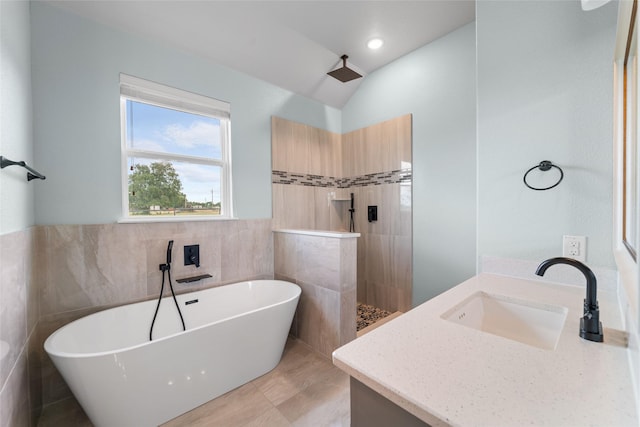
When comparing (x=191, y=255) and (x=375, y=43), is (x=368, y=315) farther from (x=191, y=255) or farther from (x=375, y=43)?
(x=375, y=43)

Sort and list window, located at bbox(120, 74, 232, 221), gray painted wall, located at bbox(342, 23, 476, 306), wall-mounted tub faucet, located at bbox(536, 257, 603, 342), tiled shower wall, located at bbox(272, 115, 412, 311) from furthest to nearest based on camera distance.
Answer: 1. tiled shower wall, located at bbox(272, 115, 412, 311)
2. gray painted wall, located at bbox(342, 23, 476, 306)
3. window, located at bbox(120, 74, 232, 221)
4. wall-mounted tub faucet, located at bbox(536, 257, 603, 342)

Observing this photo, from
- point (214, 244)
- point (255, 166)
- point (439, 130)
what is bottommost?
point (214, 244)

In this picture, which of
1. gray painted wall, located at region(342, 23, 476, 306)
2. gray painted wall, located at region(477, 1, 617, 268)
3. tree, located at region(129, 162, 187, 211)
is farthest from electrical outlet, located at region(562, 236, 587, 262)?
tree, located at region(129, 162, 187, 211)

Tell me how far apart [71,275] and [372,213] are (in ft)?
9.37

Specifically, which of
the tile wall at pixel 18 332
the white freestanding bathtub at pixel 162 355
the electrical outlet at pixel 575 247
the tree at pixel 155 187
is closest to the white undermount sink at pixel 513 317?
the electrical outlet at pixel 575 247

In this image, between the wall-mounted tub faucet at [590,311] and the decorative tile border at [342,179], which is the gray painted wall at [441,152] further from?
the wall-mounted tub faucet at [590,311]

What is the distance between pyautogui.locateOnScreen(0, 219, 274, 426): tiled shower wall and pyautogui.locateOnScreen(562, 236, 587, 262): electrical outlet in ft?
Result: 8.10

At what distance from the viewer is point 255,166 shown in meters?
2.82

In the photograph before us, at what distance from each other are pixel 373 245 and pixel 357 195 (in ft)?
2.29

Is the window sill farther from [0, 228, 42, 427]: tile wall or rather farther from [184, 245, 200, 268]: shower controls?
[0, 228, 42, 427]: tile wall

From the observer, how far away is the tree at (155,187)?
2174mm

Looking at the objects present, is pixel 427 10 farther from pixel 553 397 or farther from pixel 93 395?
pixel 93 395

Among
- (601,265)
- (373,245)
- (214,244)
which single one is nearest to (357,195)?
(373,245)

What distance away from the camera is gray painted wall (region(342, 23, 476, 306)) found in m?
2.46
